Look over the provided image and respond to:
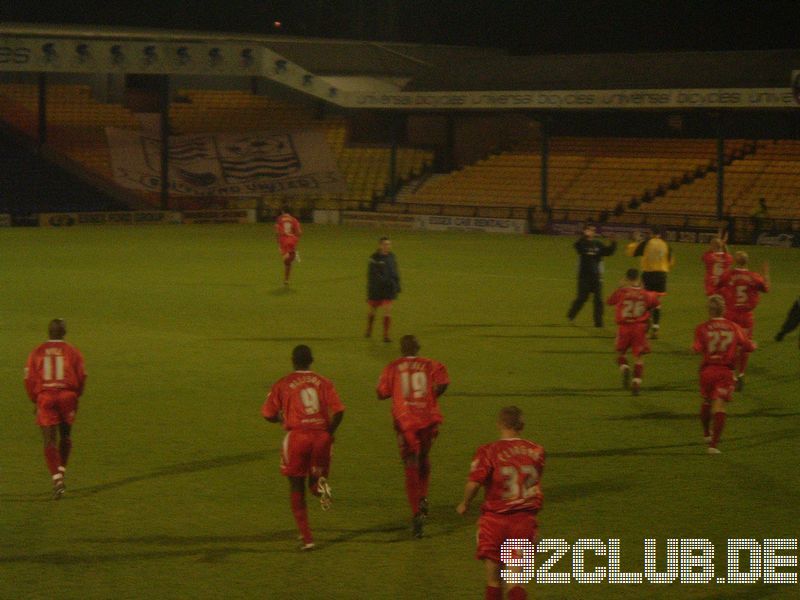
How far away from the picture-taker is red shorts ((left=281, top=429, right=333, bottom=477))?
9.15m

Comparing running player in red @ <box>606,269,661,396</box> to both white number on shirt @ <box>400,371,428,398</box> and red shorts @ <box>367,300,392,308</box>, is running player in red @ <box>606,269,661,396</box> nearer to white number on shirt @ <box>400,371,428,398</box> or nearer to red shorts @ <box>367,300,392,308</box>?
red shorts @ <box>367,300,392,308</box>

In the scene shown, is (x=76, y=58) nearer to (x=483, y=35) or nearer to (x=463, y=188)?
(x=463, y=188)

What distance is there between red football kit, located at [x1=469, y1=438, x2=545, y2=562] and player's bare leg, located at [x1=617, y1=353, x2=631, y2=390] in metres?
8.82

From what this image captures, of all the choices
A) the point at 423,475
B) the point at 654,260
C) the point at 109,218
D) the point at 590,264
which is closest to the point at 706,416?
the point at 423,475

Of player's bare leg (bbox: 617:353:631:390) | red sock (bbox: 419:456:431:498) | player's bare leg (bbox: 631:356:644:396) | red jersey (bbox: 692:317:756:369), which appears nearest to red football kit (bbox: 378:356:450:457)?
red sock (bbox: 419:456:431:498)

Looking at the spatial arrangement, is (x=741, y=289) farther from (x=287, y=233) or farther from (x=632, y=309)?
(x=287, y=233)

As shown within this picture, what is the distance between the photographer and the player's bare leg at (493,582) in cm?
752

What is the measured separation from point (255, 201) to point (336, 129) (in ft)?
23.6

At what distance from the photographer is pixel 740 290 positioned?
55.3 ft

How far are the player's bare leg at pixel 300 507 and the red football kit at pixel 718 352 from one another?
5.03 m

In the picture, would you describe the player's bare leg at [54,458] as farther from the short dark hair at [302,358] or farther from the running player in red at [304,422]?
the short dark hair at [302,358]

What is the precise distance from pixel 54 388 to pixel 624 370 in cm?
841

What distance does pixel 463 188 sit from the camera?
50969mm

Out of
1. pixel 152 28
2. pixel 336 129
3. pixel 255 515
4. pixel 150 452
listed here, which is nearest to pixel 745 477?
pixel 255 515
